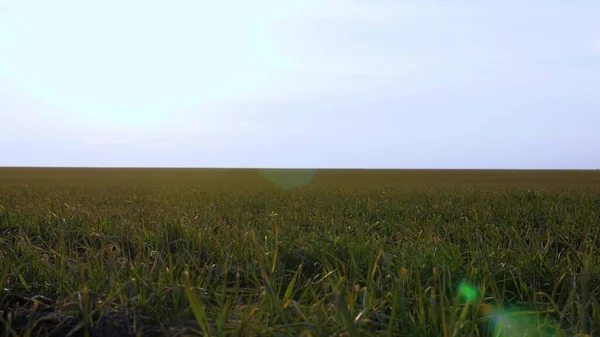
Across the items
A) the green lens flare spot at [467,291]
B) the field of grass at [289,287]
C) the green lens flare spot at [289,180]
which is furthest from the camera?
the green lens flare spot at [289,180]

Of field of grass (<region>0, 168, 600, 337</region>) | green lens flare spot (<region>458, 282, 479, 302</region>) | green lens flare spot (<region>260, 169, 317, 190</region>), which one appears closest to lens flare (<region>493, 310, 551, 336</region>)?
field of grass (<region>0, 168, 600, 337</region>)

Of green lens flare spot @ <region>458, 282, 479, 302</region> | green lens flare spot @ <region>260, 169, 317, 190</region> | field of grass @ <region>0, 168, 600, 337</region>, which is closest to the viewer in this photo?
field of grass @ <region>0, 168, 600, 337</region>

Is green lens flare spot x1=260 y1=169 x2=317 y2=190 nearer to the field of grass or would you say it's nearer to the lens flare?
the field of grass

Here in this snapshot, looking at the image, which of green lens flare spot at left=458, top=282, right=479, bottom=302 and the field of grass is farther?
green lens flare spot at left=458, top=282, right=479, bottom=302

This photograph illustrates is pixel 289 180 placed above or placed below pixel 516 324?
below

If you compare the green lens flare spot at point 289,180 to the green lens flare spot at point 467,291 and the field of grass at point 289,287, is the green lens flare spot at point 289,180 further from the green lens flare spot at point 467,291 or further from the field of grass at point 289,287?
the green lens flare spot at point 467,291

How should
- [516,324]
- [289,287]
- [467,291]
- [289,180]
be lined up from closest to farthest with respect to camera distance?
1. [516,324]
2. [289,287]
3. [467,291]
4. [289,180]

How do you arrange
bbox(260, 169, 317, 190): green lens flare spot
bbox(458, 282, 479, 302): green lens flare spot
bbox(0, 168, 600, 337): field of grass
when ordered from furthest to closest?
bbox(260, 169, 317, 190): green lens flare spot < bbox(458, 282, 479, 302): green lens flare spot < bbox(0, 168, 600, 337): field of grass

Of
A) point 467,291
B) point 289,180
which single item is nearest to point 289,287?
point 467,291

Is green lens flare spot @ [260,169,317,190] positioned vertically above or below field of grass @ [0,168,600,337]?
below

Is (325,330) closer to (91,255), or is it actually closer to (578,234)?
(91,255)

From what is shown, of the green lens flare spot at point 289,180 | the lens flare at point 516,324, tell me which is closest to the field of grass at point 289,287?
the lens flare at point 516,324

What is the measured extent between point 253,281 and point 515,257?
155 cm

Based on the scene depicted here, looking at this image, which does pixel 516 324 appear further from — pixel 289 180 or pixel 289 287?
pixel 289 180
